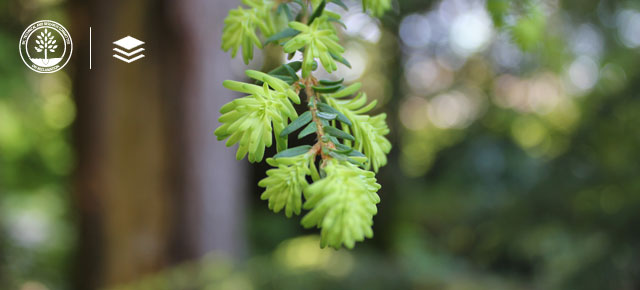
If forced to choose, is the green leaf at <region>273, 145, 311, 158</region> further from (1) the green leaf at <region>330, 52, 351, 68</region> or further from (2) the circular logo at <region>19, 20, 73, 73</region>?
(2) the circular logo at <region>19, 20, 73, 73</region>

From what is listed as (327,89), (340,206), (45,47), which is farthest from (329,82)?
(45,47)

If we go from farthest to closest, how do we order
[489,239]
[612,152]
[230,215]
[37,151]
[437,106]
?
[437,106] → [37,151] → [230,215] → [489,239] → [612,152]

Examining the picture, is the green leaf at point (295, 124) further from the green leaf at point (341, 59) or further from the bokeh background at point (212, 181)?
the bokeh background at point (212, 181)

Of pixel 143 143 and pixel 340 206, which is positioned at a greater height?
pixel 143 143

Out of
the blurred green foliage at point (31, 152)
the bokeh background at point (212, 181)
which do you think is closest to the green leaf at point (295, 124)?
the bokeh background at point (212, 181)

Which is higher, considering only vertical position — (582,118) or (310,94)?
(582,118)

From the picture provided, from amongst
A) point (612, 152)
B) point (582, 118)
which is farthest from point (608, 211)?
point (582, 118)

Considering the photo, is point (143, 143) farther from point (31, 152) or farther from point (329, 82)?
point (31, 152)

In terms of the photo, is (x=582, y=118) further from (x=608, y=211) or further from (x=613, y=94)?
(x=608, y=211)

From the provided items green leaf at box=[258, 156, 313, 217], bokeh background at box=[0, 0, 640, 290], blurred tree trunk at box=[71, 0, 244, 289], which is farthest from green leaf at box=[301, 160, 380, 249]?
blurred tree trunk at box=[71, 0, 244, 289]
